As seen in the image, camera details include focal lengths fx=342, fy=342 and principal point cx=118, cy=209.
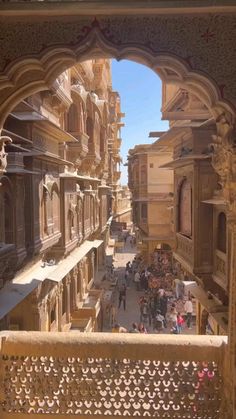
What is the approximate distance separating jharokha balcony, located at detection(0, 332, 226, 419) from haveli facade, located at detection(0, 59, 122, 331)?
6.47ft

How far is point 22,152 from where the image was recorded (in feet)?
23.5

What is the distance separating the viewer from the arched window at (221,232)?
739 cm

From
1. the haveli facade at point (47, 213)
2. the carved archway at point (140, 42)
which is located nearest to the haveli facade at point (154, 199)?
the haveli facade at point (47, 213)

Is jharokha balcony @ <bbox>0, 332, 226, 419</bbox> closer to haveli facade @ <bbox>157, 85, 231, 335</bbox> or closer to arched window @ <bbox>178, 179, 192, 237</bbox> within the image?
haveli facade @ <bbox>157, 85, 231, 335</bbox>

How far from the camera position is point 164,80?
379 cm

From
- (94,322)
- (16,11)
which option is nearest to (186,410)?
(16,11)

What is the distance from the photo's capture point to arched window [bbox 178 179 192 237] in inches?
340

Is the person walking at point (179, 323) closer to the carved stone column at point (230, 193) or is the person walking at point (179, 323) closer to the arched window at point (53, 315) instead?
the arched window at point (53, 315)

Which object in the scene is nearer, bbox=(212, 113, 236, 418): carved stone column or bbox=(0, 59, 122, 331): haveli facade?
bbox=(212, 113, 236, 418): carved stone column

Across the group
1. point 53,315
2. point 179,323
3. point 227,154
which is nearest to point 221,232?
point 227,154

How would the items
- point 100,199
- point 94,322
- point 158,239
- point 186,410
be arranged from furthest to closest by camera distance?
point 158,239 → point 100,199 → point 94,322 → point 186,410

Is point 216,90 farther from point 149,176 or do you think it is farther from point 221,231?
point 149,176

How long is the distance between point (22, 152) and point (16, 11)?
4122 mm

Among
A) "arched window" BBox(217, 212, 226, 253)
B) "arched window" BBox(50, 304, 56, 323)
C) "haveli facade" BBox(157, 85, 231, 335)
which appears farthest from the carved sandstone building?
"arched window" BBox(50, 304, 56, 323)
